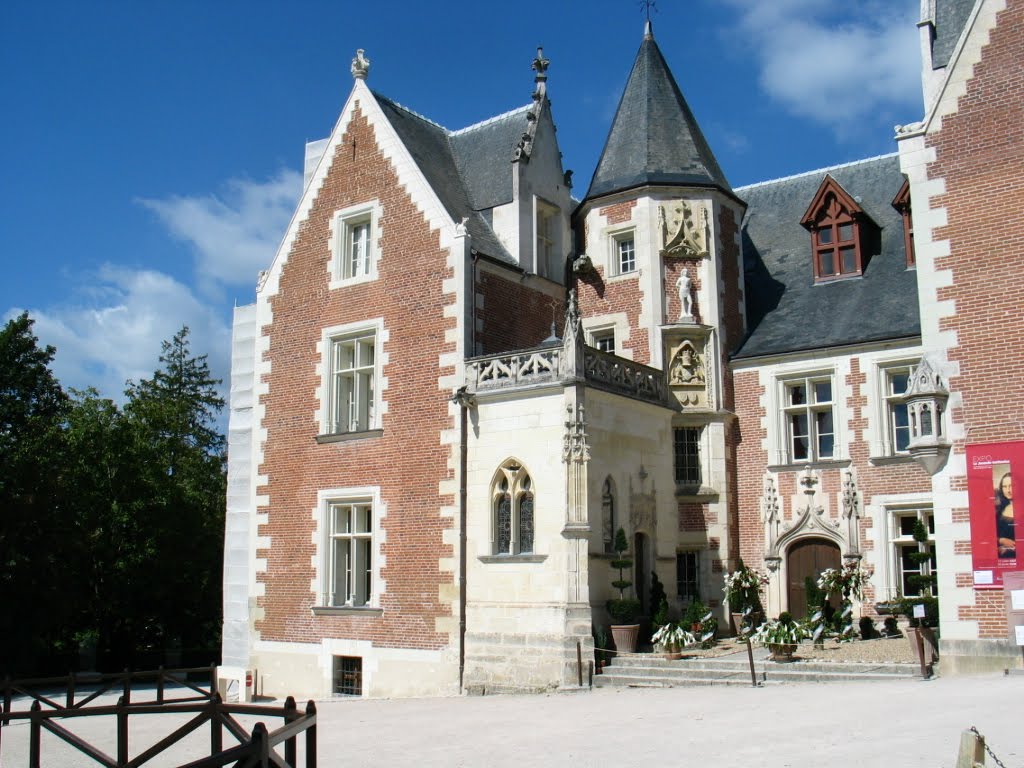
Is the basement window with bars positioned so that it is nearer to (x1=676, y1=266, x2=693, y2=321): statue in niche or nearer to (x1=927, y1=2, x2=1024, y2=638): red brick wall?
(x1=676, y1=266, x2=693, y2=321): statue in niche

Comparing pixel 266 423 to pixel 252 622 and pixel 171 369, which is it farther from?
pixel 171 369

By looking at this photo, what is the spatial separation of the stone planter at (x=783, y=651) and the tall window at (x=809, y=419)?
5.18 meters

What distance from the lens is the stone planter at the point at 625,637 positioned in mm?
17641

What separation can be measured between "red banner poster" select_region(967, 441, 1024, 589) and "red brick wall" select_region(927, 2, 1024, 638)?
0.19 metres

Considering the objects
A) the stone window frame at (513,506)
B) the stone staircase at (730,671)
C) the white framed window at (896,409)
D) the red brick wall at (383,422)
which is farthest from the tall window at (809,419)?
the red brick wall at (383,422)

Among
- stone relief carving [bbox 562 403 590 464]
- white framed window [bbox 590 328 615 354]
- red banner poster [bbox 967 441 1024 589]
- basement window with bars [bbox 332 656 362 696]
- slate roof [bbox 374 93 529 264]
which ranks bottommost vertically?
basement window with bars [bbox 332 656 362 696]

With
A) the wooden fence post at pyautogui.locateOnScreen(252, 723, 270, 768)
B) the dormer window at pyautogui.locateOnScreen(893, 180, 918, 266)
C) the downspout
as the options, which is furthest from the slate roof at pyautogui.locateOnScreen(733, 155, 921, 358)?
the wooden fence post at pyautogui.locateOnScreen(252, 723, 270, 768)

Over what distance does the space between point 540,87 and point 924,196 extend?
32.3 ft

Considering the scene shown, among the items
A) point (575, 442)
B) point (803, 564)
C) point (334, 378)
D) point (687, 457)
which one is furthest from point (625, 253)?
point (803, 564)

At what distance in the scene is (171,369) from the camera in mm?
54375

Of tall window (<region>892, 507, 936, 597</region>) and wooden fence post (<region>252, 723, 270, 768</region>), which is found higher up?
tall window (<region>892, 507, 936, 597</region>)

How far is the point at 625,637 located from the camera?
695 inches

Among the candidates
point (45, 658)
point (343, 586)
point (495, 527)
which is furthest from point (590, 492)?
point (45, 658)

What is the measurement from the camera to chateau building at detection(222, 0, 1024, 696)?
52.7 ft
